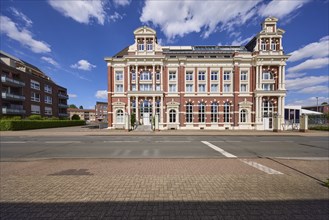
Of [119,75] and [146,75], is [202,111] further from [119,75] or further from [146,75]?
[119,75]

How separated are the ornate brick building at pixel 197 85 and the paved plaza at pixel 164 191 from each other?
2014cm

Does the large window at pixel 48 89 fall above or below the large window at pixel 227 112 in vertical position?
above

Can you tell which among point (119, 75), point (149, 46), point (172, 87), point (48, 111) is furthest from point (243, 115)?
point (48, 111)

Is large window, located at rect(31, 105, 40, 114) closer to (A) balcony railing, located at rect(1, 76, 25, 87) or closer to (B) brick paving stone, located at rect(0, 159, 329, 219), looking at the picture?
(A) balcony railing, located at rect(1, 76, 25, 87)

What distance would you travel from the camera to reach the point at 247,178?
177 inches

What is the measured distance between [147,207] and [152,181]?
1.24m

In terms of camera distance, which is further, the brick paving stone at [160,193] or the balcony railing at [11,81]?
the balcony railing at [11,81]

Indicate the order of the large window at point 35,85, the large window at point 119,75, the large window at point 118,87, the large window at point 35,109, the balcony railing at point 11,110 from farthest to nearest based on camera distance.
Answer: the large window at point 35,85, the large window at point 35,109, the balcony railing at point 11,110, the large window at point 119,75, the large window at point 118,87

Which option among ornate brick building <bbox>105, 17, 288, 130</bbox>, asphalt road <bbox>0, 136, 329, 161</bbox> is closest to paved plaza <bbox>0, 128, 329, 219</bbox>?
asphalt road <bbox>0, 136, 329, 161</bbox>

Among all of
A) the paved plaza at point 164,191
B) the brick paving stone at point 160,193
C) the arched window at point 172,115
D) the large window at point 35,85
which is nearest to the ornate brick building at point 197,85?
the arched window at point 172,115

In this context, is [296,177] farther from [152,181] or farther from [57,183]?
[57,183]

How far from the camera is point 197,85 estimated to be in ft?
86.3

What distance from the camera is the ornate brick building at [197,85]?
25.3 metres

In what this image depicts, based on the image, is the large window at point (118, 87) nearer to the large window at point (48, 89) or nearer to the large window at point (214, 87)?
the large window at point (214, 87)
